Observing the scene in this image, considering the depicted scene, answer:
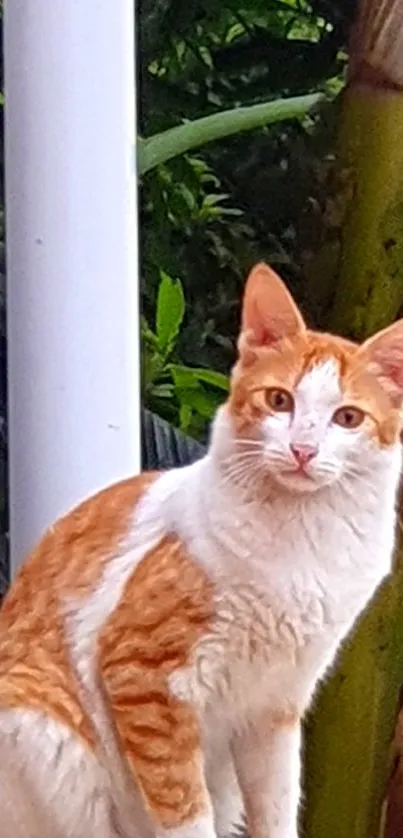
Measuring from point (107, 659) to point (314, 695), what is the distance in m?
0.19

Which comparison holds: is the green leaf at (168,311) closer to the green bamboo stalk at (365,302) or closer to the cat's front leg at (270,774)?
the green bamboo stalk at (365,302)

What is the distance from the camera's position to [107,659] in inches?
29.8

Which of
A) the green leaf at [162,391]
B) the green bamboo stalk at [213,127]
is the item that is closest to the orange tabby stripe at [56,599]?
the green leaf at [162,391]

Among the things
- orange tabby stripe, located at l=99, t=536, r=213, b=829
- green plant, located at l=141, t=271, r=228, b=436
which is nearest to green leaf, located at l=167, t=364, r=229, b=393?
green plant, located at l=141, t=271, r=228, b=436

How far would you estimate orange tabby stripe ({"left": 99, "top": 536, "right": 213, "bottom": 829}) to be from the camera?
2.39ft

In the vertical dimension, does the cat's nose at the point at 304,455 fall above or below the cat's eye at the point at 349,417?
below

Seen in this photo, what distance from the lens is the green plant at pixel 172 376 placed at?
3.10ft

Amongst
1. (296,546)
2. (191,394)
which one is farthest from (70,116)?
(296,546)

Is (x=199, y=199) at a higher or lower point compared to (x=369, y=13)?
lower

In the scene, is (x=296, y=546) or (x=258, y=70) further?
(x=258, y=70)

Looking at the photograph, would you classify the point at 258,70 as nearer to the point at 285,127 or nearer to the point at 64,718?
the point at 285,127

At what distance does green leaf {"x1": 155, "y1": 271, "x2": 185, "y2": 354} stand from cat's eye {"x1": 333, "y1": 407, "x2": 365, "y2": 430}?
223mm

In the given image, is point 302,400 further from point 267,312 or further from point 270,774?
point 270,774

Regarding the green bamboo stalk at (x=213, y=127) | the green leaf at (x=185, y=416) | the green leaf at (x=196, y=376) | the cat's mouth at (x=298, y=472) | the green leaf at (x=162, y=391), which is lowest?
the green leaf at (x=185, y=416)
